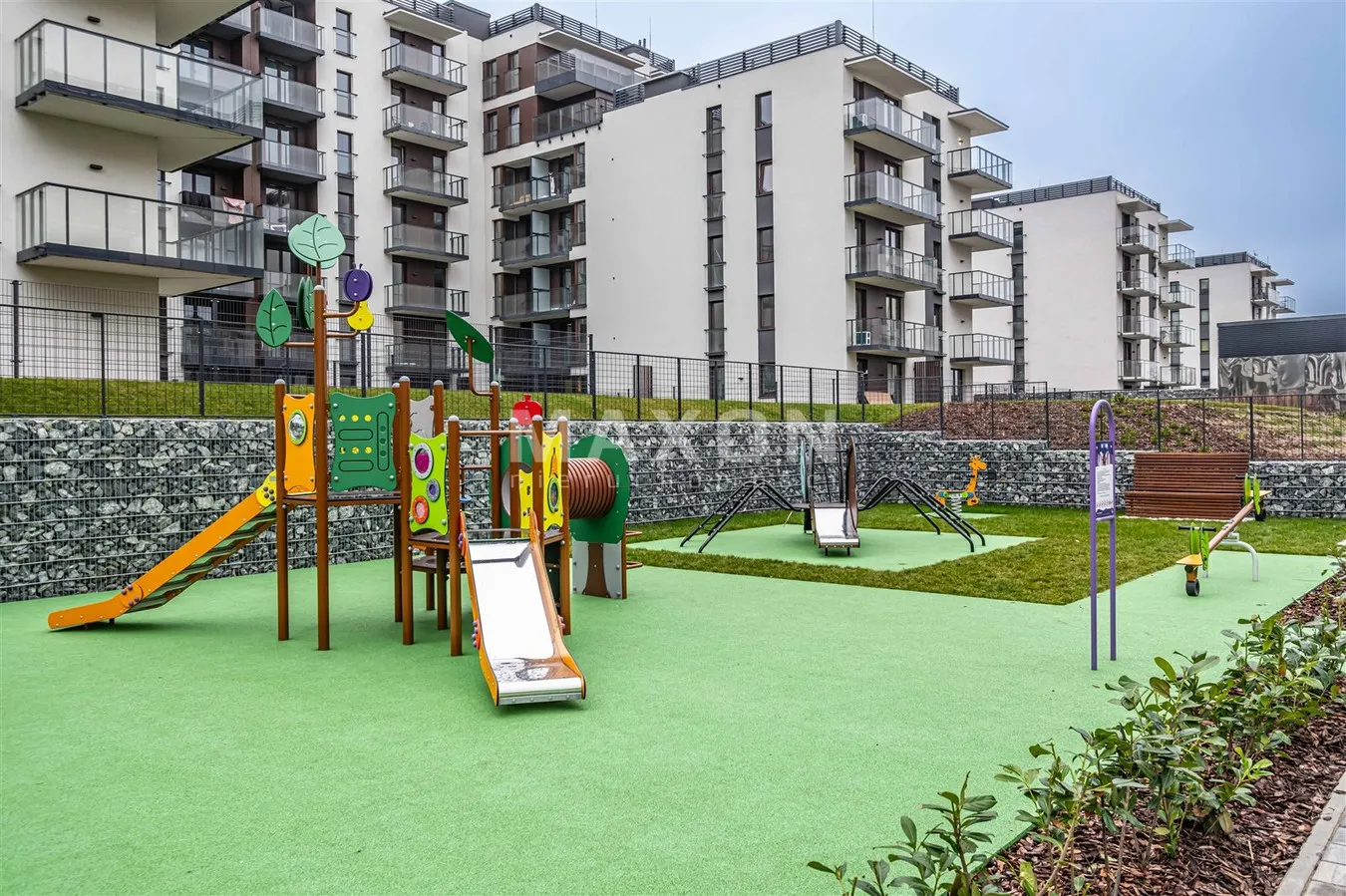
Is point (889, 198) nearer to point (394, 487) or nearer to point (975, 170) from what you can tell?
point (975, 170)

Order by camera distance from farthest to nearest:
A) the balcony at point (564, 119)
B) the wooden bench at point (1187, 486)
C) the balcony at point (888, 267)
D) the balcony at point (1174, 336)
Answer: the balcony at point (1174, 336) → the balcony at point (564, 119) → the balcony at point (888, 267) → the wooden bench at point (1187, 486)

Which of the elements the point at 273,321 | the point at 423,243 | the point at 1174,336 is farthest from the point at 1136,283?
the point at 273,321

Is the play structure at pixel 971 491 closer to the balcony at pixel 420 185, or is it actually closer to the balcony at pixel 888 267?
the balcony at pixel 888 267

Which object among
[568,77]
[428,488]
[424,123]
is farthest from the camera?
[568,77]

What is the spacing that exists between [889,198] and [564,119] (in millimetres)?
14677

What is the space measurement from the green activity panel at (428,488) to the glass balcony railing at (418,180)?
1238 inches

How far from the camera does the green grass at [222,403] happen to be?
10743 millimetres

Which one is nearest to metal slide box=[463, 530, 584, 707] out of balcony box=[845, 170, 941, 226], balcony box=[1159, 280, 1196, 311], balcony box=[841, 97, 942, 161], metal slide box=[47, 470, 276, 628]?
metal slide box=[47, 470, 276, 628]

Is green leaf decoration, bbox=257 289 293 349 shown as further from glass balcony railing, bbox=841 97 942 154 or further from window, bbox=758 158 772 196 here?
window, bbox=758 158 772 196

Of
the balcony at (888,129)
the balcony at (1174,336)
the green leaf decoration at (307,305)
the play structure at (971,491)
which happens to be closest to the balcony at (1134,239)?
the balcony at (1174,336)

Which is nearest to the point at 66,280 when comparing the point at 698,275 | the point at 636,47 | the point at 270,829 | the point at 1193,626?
the point at 270,829

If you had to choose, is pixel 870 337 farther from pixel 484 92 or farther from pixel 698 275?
pixel 484 92

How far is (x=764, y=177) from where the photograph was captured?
108ft

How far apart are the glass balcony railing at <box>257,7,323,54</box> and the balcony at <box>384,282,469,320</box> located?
8658 mm
